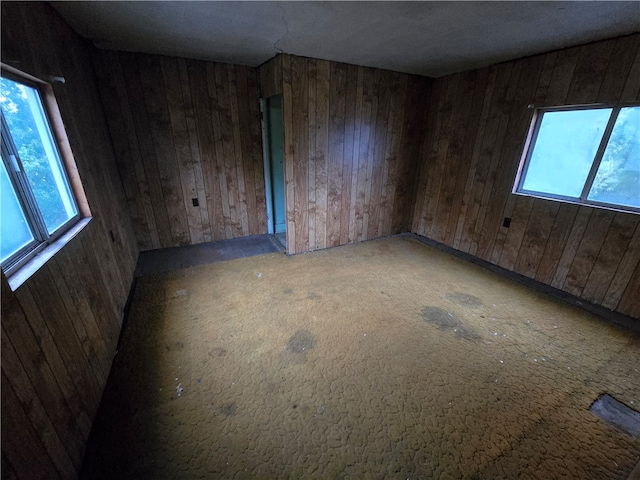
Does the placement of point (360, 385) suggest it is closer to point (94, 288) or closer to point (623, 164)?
point (94, 288)

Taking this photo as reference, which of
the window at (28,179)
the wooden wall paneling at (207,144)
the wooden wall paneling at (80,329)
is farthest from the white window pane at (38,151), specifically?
the wooden wall paneling at (207,144)

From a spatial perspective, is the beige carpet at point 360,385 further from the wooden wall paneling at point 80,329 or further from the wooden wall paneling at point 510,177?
the wooden wall paneling at point 510,177

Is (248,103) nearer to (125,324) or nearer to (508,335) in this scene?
(125,324)

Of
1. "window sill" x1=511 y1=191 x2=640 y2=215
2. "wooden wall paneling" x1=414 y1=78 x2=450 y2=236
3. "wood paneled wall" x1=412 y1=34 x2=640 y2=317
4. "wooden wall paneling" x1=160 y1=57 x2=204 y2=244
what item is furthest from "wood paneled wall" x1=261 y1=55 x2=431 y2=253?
"window sill" x1=511 y1=191 x2=640 y2=215

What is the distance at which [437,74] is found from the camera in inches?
135

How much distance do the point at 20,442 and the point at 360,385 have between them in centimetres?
155

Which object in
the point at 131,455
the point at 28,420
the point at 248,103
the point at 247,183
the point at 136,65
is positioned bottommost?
the point at 131,455

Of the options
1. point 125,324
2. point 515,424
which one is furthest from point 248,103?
point 515,424

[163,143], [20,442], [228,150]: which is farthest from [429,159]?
[20,442]

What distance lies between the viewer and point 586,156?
2.39 meters

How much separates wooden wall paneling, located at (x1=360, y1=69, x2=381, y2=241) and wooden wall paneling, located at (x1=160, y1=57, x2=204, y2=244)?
7.56 ft

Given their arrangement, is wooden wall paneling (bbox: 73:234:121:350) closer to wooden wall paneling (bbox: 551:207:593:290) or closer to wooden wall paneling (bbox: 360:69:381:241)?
wooden wall paneling (bbox: 360:69:381:241)

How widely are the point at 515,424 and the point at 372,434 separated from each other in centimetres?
82

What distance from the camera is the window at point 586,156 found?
85.4 inches
